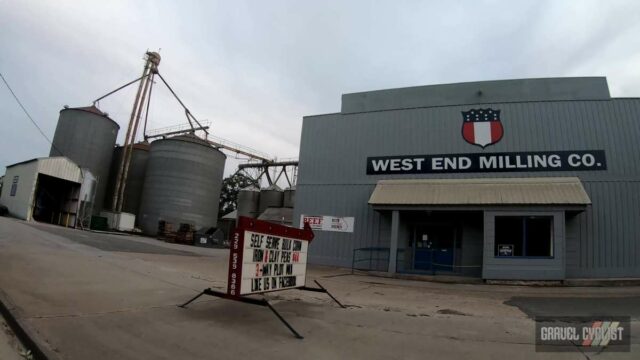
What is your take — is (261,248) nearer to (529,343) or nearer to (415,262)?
(529,343)

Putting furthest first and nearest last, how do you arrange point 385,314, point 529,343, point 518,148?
point 518,148 < point 385,314 < point 529,343

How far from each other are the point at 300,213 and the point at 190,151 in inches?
1051

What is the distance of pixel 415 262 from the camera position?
61.0 feet

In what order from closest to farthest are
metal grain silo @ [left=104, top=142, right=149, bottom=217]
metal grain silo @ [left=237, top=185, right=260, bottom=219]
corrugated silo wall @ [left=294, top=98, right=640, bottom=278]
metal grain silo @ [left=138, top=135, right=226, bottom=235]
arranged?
corrugated silo wall @ [left=294, top=98, right=640, bottom=278] → metal grain silo @ [left=138, top=135, right=226, bottom=235] → metal grain silo @ [left=104, top=142, right=149, bottom=217] → metal grain silo @ [left=237, top=185, right=260, bottom=219]

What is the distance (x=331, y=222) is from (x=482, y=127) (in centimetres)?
826

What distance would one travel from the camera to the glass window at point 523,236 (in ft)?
52.4

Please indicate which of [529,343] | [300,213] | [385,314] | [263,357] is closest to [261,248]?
[263,357]

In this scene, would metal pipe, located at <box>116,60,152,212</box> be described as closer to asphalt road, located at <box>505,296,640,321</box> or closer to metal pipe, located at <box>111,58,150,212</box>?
metal pipe, located at <box>111,58,150,212</box>

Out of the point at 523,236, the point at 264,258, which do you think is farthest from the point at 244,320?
the point at 523,236

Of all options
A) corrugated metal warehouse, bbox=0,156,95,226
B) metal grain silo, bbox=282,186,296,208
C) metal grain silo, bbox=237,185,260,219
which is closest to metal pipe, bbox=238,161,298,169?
metal grain silo, bbox=237,185,260,219

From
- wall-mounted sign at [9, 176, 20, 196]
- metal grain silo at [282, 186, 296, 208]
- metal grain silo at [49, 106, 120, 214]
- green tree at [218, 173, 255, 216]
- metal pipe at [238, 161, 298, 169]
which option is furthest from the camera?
green tree at [218, 173, 255, 216]

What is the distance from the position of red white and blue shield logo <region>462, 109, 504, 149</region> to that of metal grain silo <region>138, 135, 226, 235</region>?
1192 inches

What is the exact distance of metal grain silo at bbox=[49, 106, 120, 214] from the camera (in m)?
42.8

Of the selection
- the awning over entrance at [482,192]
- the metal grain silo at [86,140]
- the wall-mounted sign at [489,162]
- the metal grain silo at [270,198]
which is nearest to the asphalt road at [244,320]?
the awning over entrance at [482,192]
